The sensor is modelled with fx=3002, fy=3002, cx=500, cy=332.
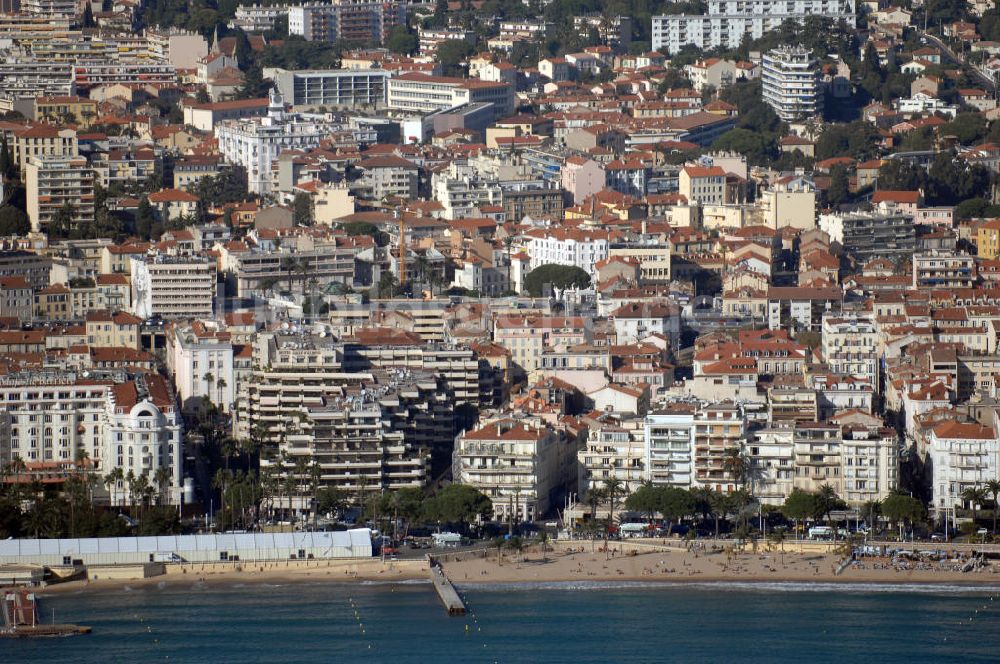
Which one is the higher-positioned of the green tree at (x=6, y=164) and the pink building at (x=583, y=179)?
the green tree at (x=6, y=164)

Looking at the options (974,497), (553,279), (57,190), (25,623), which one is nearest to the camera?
(25,623)

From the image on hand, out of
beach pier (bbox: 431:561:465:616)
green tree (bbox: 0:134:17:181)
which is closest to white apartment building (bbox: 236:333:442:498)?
beach pier (bbox: 431:561:465:616)

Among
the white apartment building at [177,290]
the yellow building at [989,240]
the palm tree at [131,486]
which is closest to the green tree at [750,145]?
the yellow building at [989,240]

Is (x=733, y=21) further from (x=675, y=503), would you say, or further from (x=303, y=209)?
(x=675, y=503)

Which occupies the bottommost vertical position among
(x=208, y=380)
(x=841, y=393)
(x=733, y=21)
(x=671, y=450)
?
(x=671, y=450)

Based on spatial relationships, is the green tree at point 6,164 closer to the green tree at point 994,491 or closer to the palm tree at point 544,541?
the palm tree at point 544,541

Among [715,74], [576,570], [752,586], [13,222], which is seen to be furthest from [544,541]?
[715,74]
